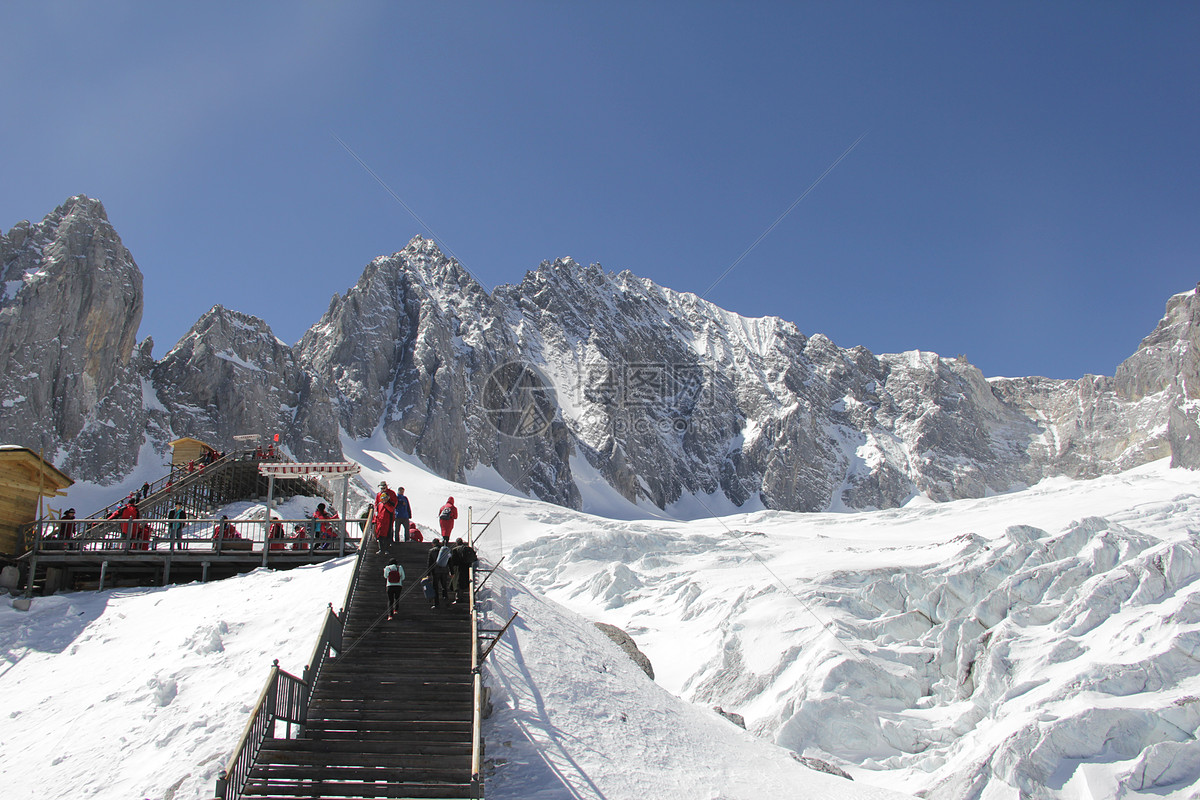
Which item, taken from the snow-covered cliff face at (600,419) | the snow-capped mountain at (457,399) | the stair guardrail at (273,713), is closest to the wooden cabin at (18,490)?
the stair guardrail at (273,713)

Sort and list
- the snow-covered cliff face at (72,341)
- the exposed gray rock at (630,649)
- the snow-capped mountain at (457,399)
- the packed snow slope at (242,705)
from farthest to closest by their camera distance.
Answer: the snow-capped mountain at (457,399)
the snow-covered cliff face at (72,341)
the exposed gray rock at (630,649)
the packed snow slope at (242,705)

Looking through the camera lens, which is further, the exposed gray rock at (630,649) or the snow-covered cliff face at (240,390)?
the snow-covered cliff face at (240,390)

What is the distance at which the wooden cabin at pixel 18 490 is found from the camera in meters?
20.3

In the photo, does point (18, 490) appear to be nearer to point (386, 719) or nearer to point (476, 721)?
point (386, 719)

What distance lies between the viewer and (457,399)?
130 m

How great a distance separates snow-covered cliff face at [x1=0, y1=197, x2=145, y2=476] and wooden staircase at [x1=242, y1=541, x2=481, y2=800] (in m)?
66.6

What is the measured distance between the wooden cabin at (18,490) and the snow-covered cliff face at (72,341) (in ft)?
172

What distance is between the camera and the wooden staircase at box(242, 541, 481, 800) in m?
9.91

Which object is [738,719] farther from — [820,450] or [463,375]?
[820,450]

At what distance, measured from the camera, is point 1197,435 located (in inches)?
5620

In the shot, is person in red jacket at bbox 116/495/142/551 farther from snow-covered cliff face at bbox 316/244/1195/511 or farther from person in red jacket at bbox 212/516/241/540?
snow-covered cliff face at bbox 316/244/1195/511

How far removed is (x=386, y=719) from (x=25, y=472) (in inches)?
664

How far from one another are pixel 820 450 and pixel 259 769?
186125mm

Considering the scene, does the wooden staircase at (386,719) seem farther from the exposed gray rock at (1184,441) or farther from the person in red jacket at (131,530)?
the exposed gray rock at (1184,441)
